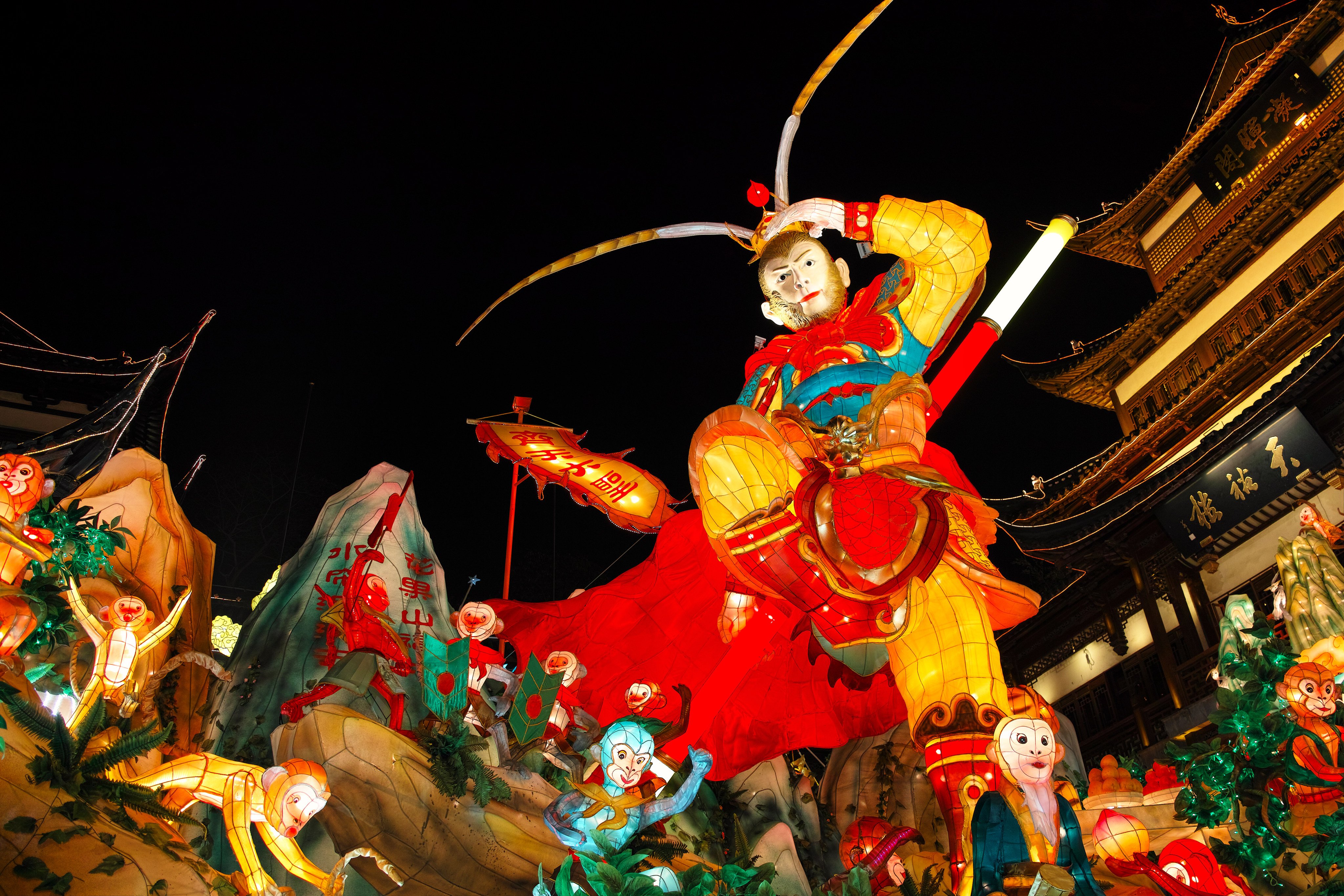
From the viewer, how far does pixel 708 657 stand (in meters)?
6.43

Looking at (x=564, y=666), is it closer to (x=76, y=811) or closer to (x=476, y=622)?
(x=476, y=622)

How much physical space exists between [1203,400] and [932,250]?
7.42m

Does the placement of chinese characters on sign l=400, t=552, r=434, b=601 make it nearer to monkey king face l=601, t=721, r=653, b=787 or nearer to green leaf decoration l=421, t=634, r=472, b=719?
green leaf decoration l=421, t=634, r=472, b=719

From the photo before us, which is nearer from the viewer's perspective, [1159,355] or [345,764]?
[345,764]

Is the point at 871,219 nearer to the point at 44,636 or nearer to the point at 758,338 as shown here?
the point at 758,338

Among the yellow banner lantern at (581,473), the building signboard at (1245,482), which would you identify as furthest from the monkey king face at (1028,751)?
the building signboard at (1245,482)

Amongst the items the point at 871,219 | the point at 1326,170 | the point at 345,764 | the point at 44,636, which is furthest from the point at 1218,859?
the point at 1326,170

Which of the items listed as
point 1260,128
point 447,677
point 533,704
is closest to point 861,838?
point 533,704

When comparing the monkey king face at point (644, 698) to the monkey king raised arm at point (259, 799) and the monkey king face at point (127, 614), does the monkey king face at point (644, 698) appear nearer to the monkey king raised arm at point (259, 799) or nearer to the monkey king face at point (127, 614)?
the monkey king raised arm at point (259, 799)

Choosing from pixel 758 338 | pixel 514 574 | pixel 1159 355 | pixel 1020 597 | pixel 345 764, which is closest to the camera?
pixel 345 764

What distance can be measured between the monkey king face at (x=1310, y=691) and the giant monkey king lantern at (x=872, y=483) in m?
1.29

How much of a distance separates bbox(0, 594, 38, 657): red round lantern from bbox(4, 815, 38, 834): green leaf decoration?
108 cm

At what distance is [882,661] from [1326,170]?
9.34 m

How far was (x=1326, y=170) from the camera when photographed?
11516mm
